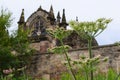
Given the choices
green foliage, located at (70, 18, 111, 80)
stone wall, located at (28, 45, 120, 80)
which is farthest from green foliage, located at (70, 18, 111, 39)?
stone wall, located at (28, 45, 120, 80)

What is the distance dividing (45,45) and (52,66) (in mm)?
11012

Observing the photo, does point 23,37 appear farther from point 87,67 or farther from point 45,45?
point 87,67

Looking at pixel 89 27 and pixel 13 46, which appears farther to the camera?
pixel 13 46

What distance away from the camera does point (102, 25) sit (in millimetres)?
2953

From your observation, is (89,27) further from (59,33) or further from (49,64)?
(49,64)

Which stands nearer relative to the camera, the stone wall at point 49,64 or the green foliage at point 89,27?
the green foliage at point 89,27

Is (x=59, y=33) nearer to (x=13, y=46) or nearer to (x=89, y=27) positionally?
(x=89, y=27)

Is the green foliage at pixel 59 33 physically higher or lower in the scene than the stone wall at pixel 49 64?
higher

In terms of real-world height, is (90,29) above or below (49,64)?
above

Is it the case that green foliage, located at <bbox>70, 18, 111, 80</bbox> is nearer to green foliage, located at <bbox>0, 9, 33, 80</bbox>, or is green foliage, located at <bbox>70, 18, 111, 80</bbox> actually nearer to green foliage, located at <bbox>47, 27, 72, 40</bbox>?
green foliage, located at <bbox>47, 27, 72, 40</bbox>

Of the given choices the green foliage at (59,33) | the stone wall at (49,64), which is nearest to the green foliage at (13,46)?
the stone wall at (49,64)

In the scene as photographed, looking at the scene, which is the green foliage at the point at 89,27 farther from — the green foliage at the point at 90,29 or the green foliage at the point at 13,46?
the green foliage at the point at 13,46

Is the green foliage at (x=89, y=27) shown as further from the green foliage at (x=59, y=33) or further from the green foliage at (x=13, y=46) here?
the green foliage at (x=13, y=46)

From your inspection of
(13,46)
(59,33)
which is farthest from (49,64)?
(59,33)
